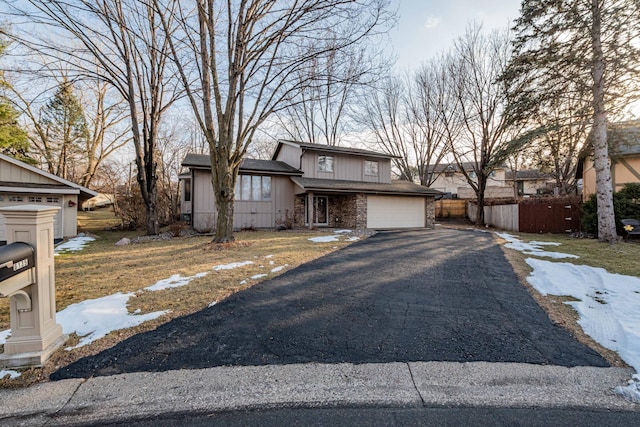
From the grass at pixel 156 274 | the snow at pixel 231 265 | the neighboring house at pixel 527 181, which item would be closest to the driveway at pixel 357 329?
the grass at pixel 156 274

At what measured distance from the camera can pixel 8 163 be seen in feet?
36.4

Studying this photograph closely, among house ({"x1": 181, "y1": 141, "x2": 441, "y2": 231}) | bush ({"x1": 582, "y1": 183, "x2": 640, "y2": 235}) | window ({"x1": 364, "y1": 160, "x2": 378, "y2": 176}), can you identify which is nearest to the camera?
bush ({"x1": 582, "y1": 183, "x2": 640, "y2": 235})

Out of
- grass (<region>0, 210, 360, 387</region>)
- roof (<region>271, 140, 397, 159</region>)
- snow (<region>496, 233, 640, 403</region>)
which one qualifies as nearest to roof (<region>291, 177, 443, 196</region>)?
roof (<region>271, 140, 397, 159</region>)

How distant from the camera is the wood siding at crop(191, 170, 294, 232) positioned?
14.2 metres

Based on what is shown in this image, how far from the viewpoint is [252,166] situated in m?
15.7

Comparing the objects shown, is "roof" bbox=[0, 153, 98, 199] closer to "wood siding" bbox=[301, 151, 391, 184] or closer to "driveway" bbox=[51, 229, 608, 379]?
"wood siding" bbox=[301, 151, 391, 184]

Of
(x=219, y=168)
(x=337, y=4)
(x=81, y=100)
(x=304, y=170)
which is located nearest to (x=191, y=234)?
(x=219, y=168)

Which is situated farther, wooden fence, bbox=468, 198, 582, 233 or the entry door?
the entry door

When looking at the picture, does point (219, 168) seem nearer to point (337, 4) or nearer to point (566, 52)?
point (337, 4)

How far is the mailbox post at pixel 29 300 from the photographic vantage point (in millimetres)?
2486

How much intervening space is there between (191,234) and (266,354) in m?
11.9

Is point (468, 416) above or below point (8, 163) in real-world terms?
below

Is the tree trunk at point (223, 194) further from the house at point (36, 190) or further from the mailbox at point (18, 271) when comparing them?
the mailbox at point (18, 271)

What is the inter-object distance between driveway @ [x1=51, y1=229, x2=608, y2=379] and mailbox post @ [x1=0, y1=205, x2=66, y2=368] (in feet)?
1.33
